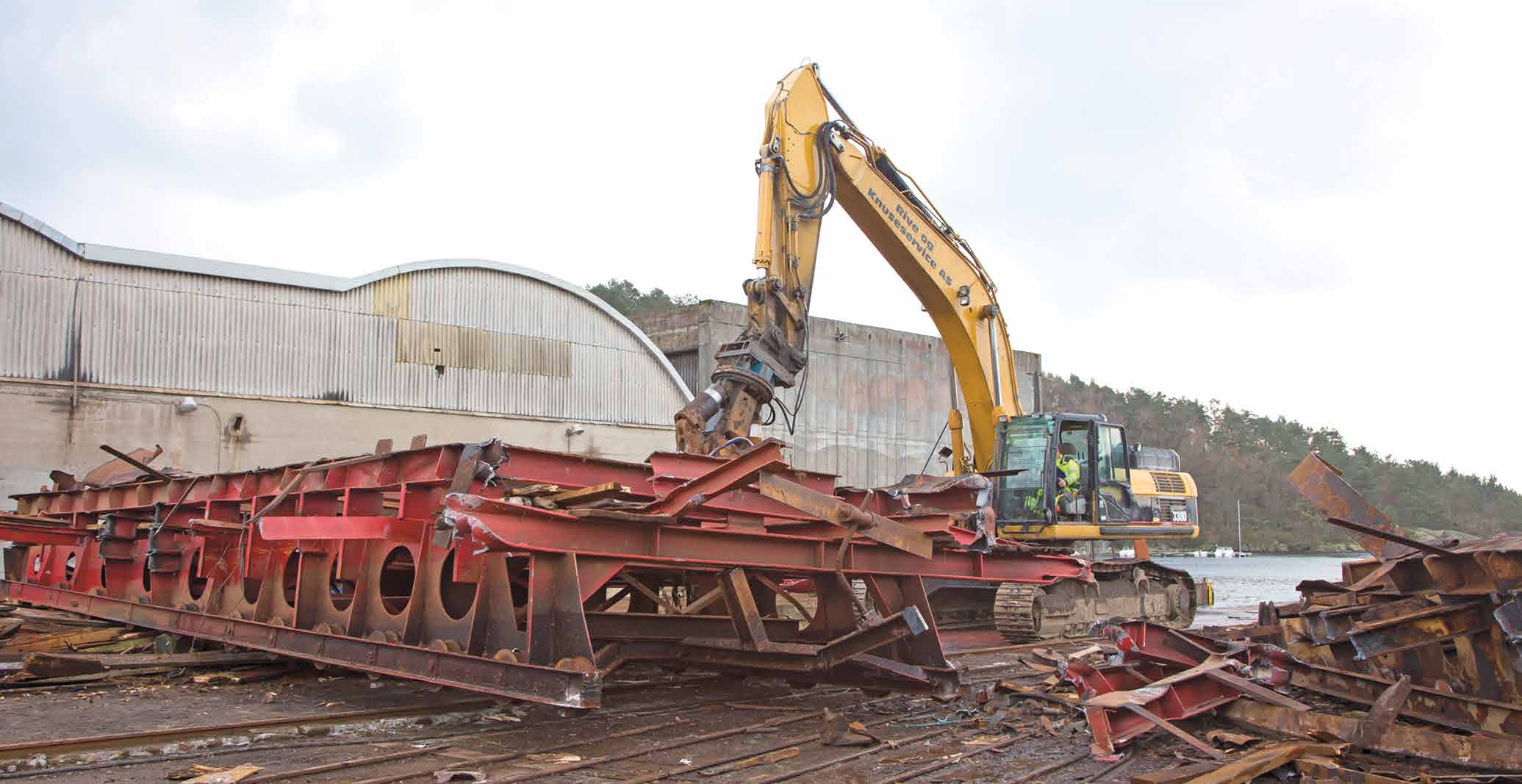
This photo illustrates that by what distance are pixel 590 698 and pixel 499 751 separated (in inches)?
31.8

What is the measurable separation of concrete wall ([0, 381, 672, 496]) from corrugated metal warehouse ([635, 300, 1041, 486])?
654cm

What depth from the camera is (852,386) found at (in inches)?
1201

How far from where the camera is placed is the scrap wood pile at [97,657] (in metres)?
8.38

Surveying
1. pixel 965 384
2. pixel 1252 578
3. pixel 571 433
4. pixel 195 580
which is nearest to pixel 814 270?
pixel 965 384

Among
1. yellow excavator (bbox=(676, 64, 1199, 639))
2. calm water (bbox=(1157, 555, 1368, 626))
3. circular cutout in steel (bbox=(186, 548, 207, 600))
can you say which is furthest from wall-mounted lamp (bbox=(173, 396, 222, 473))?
calm water (bbox=(1157, 555, 1368, 626))

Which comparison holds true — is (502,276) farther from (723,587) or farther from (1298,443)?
(1298,443)

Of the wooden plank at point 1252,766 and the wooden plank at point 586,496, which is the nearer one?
the wooden plank at point 1252,766

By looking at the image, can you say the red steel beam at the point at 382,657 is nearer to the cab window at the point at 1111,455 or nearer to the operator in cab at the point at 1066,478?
the operator in cab at the point at 1066,478

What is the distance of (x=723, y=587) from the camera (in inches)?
303

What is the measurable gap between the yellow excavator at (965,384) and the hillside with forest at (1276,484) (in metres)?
56.8

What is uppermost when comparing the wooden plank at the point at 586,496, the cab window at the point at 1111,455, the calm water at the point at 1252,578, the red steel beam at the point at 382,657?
the cab window at the point at 1111,455

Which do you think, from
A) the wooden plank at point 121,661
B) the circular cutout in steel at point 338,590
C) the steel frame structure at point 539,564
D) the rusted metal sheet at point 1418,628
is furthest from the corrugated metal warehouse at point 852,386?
the rusted metal sheet at point 1418,628

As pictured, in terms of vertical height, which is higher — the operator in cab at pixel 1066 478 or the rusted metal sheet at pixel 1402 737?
the operator in cab at pixel 1066 478

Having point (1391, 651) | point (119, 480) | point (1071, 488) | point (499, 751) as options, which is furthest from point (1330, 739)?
point (119, 480)
